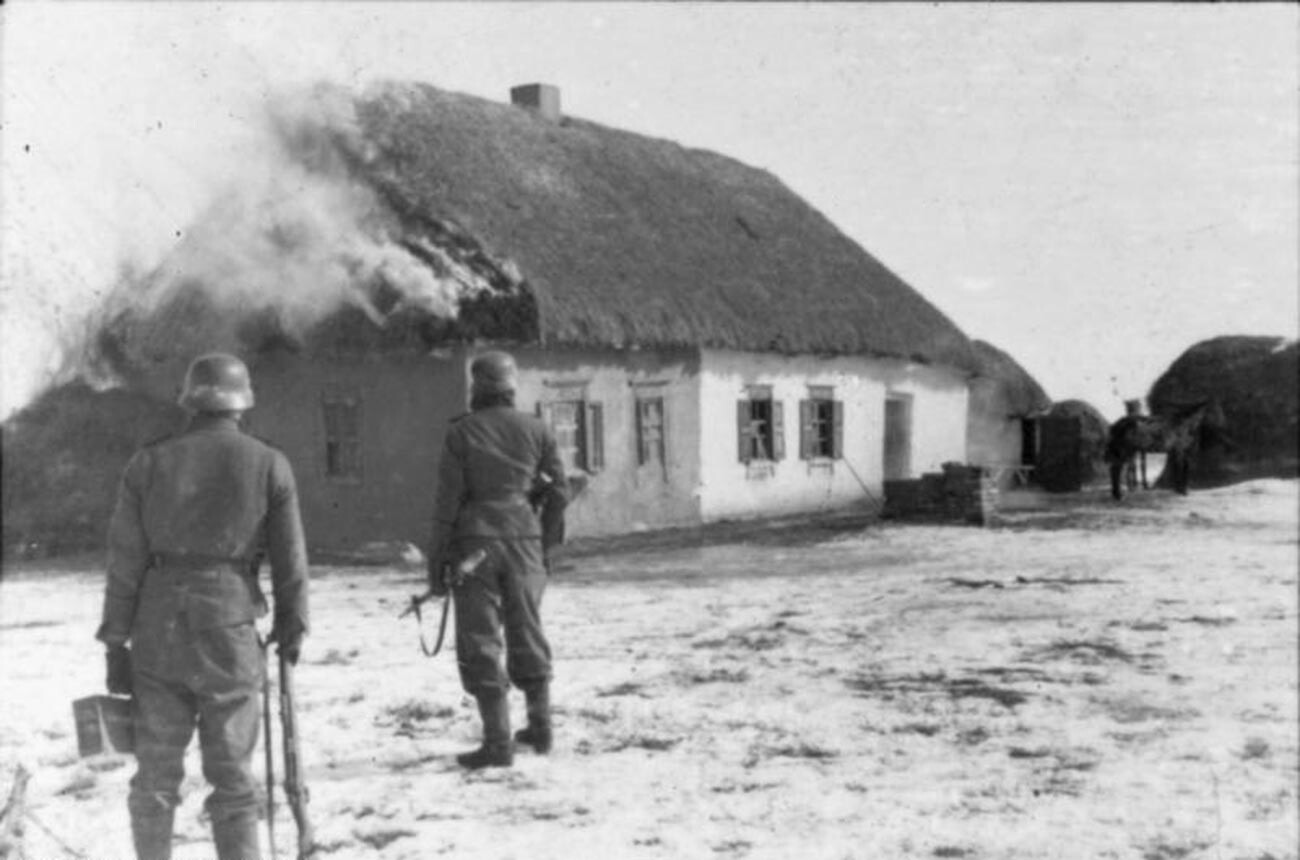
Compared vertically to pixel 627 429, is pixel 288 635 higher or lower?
lower

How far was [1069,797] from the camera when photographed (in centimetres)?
536

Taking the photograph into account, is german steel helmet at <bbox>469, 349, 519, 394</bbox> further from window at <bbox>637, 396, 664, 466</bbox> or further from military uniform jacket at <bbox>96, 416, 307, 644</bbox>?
window at <bbox>637, 396, 664, 466</bbox>

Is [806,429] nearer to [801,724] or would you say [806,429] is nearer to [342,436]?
[342,436]

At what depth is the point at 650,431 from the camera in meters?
17.3

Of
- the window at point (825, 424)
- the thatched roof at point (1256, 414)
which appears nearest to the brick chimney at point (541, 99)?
the window at point (825, 424)

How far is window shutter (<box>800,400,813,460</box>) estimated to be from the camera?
20.2 m

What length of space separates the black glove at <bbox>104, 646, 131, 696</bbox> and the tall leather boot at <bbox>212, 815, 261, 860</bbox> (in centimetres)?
51

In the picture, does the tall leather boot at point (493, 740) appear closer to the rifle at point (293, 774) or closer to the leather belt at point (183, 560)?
the rifle at point (293, 774)

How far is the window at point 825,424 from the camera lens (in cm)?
2048

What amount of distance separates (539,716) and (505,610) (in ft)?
1.66

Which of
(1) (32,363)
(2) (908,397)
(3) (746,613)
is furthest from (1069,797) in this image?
(2) (908,397)

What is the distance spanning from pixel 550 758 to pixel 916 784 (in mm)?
1613

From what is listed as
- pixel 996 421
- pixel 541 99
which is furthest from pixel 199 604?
pixel 996 421

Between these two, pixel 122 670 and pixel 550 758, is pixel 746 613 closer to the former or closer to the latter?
pixel 550 758
